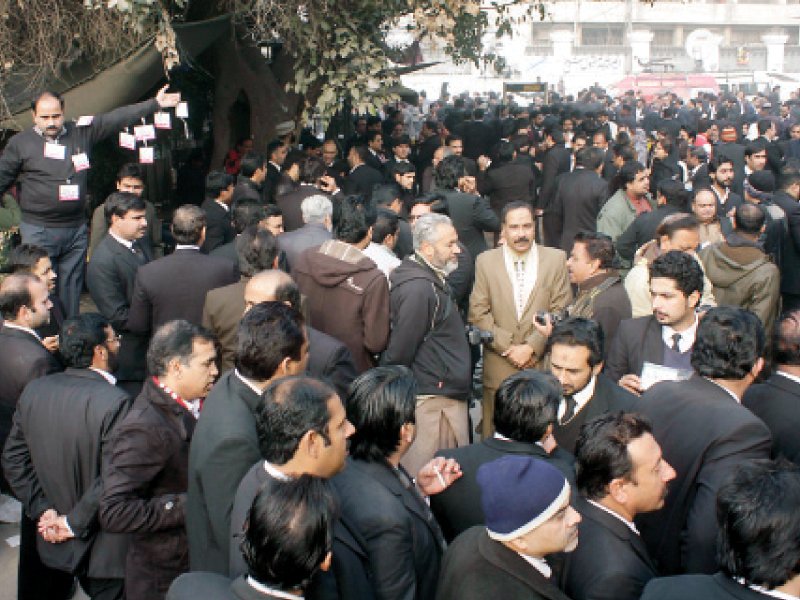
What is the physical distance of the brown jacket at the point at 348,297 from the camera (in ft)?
17.2

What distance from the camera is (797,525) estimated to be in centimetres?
248

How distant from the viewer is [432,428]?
520 centimetres

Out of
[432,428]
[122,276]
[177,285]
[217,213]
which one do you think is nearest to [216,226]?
[217,213]

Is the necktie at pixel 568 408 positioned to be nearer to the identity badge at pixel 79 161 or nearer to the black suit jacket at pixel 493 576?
the black suit jacket at pixel 493 576

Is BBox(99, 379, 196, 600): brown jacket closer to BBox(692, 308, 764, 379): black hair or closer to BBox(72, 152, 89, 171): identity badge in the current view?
BBox(692, 308, 764, 379): black hair

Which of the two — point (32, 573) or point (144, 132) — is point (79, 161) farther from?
point (32, 573)

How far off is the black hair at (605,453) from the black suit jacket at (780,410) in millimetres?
879

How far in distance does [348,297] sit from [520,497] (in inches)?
107

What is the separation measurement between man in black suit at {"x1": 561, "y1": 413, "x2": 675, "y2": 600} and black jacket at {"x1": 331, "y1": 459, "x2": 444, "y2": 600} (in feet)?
1.51

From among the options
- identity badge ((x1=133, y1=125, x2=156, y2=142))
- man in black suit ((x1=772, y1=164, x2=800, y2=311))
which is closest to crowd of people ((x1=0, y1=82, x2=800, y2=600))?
identity badge ((x1=133, y1=125, x2=156, y2=142))

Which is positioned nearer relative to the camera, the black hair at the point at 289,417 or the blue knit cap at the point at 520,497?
the blue knit cap at the point at 520,497

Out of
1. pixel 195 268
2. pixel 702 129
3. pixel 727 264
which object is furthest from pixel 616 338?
pixel 702 129

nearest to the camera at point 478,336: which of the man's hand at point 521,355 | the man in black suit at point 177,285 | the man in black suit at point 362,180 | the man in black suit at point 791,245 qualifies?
the man's hand at point 521,355

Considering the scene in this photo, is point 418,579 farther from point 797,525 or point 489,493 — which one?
point 797,525
